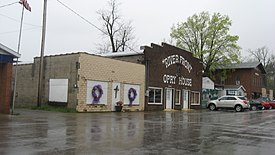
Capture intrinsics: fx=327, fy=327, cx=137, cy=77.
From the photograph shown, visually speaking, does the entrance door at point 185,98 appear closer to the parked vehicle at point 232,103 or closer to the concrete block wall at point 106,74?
the parked vehicle at point 232,103

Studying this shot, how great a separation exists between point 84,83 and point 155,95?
9.29 m

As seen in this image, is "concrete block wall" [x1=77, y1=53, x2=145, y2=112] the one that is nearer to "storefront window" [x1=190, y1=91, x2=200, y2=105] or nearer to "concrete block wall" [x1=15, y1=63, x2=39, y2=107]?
"concrete block wall" [x1=15, y1=63, x2=39, y2=107]

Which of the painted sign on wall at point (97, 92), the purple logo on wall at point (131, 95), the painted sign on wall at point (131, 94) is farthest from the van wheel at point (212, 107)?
the painted sign on wall at point (97, 92)

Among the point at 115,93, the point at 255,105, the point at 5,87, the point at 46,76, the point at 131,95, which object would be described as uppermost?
the point at 46,76

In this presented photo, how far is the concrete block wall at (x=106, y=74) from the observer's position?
23.4m

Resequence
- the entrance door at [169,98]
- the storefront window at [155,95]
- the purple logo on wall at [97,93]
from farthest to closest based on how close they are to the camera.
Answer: the entrance door at [169,98], the storefront window at [155,95], the purple logo on wall at [97,93]

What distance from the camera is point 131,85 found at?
27828mm

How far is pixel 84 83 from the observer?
77.2 feet

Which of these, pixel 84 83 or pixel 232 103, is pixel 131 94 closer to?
pixel 84 83

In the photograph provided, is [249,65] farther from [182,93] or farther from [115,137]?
[115,137]

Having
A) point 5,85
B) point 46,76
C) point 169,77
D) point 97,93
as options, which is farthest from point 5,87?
point 169,77

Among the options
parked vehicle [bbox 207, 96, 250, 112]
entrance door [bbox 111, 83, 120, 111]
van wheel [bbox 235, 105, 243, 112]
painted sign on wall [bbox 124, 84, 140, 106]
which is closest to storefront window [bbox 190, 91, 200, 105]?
parked vehicle [bbox 207, 96, 250, 112]

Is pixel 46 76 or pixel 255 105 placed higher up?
pixel 46 76

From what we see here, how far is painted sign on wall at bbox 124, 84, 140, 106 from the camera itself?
27.3 m
